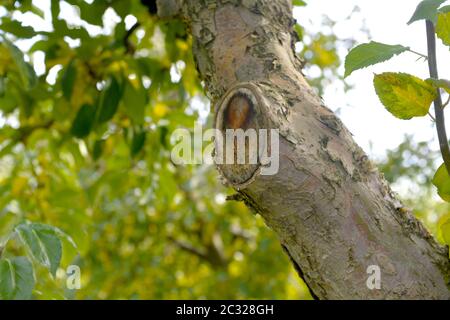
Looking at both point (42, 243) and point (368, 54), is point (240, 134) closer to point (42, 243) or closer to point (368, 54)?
point (368, 54)

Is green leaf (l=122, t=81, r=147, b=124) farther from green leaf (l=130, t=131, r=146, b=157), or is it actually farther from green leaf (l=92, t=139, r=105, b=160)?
green leaf (l=92, t=139, r=105, b=160)

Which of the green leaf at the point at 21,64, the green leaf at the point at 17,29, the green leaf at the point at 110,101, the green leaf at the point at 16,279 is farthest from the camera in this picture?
the green leaf at the point at 110,101

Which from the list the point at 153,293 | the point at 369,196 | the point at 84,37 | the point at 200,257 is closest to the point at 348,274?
the point at 369,196

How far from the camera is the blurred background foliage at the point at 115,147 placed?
1.19m

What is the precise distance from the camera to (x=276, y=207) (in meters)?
0.65

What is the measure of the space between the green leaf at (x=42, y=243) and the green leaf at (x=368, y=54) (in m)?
0.42

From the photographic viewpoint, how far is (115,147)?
5.72ft

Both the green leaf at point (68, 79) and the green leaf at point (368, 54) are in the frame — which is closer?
the green leaf at point (368, 54)

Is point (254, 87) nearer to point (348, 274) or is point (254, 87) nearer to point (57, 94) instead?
point (348, 274)

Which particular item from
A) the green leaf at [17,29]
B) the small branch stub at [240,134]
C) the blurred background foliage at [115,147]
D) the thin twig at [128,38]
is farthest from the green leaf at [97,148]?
the small branch stub at [240,134]

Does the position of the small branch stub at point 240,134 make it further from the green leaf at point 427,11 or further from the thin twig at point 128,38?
the thin twig at point 128,38

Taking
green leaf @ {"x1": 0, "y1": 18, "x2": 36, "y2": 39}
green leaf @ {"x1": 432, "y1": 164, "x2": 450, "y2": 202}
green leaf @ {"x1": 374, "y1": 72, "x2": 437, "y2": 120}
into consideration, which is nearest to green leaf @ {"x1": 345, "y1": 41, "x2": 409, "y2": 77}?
green leaf @ {"x1": 374, "y1": 72, "x2": 437, "y2": 120}

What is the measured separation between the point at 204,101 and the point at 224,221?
90 cm

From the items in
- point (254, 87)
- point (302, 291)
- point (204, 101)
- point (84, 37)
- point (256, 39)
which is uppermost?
point (204, 101)
